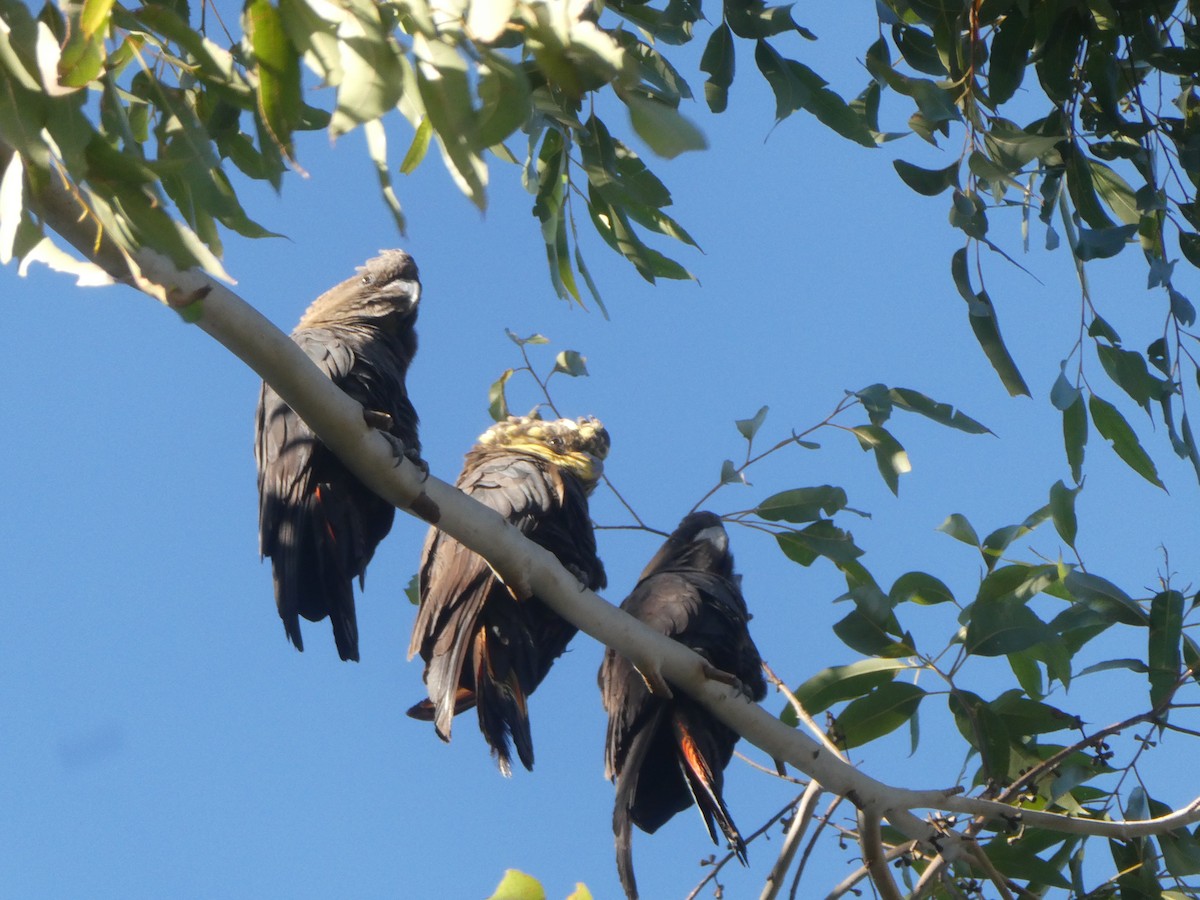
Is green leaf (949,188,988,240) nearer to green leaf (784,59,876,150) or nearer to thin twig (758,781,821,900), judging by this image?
green leaf (784,59,876,150)

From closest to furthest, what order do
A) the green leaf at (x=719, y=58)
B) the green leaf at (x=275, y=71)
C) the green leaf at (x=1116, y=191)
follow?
1. the green leaf at (x=275, y=71)
2. the green leaf at (x=719, y=58)
3. the green leaf at (x=1116, y=191)

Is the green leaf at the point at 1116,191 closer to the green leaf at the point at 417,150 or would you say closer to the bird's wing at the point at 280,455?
the green leaf at the point at 417,150

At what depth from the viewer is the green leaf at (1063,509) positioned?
2.59 m

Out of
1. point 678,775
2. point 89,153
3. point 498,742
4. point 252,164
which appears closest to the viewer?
point 89,153

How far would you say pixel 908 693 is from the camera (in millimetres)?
2771

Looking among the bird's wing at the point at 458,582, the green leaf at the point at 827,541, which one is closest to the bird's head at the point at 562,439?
the bird's wing at the point at 458,582

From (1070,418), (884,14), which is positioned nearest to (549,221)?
(884,14)

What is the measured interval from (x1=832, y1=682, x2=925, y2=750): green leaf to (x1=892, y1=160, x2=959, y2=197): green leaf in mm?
1096

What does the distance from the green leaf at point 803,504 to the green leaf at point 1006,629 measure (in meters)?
0.43

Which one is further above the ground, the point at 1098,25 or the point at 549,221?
the point at 1098,25

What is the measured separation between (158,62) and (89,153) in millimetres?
689

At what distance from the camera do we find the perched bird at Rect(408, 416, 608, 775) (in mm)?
3064

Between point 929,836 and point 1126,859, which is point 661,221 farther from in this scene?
point 1126,859

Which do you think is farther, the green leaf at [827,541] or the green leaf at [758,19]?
the green leaf at [827,541]
